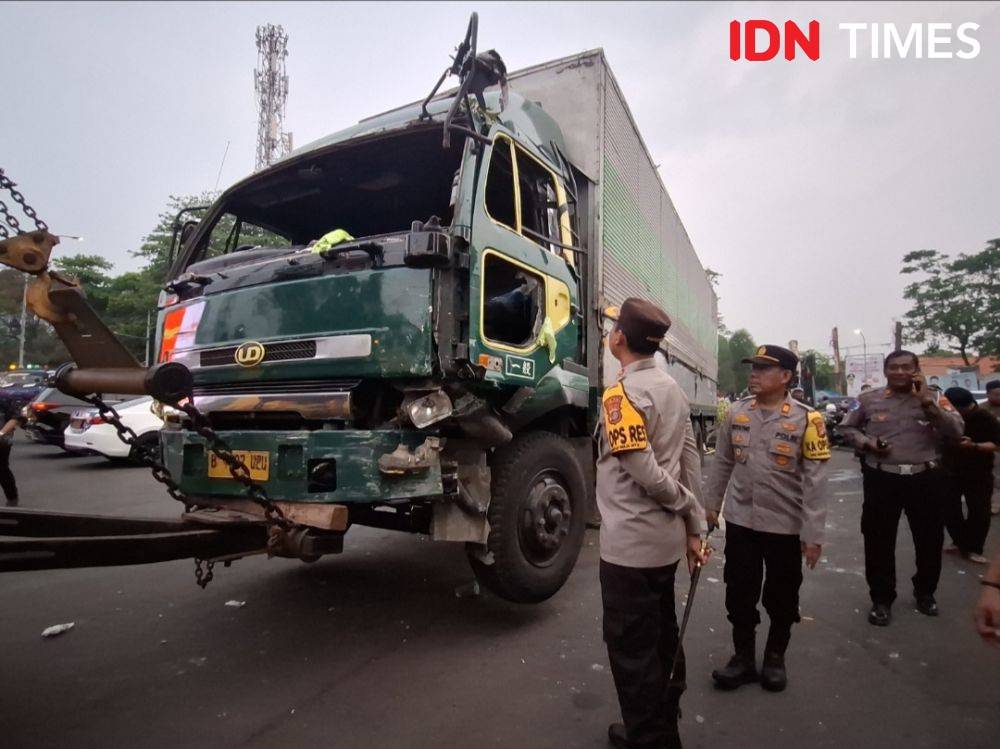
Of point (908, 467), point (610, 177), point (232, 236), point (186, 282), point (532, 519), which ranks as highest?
point (610, 177)

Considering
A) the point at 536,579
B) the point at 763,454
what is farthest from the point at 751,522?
the point at 536,579

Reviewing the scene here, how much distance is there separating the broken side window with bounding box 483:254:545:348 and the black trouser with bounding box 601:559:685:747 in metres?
1.65

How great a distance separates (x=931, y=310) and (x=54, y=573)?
45.5 metres

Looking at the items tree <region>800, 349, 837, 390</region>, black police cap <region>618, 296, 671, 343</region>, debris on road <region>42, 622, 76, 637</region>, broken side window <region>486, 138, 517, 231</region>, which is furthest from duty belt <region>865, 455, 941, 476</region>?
tree <region>800, 349, 837, 390</region>

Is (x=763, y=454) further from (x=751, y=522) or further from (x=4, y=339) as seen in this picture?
(x=4, y=339)

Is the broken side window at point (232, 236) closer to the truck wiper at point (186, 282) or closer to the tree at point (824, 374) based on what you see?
the truck wiper at point (186, 282)

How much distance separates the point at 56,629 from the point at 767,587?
395 cm

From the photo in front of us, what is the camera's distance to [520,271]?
3.45 meters

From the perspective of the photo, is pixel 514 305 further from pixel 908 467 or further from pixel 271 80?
pixel 271 80

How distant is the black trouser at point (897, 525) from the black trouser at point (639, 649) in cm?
217

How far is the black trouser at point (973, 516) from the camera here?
197 inches

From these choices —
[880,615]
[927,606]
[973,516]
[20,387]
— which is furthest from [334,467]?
[20,387]

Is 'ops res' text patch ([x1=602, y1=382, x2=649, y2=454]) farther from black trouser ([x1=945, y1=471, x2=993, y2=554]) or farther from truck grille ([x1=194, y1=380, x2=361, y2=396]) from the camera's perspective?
black trouser ([x1=945, y1=471, x2=993, y2=554])

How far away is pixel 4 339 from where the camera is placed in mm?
37844
